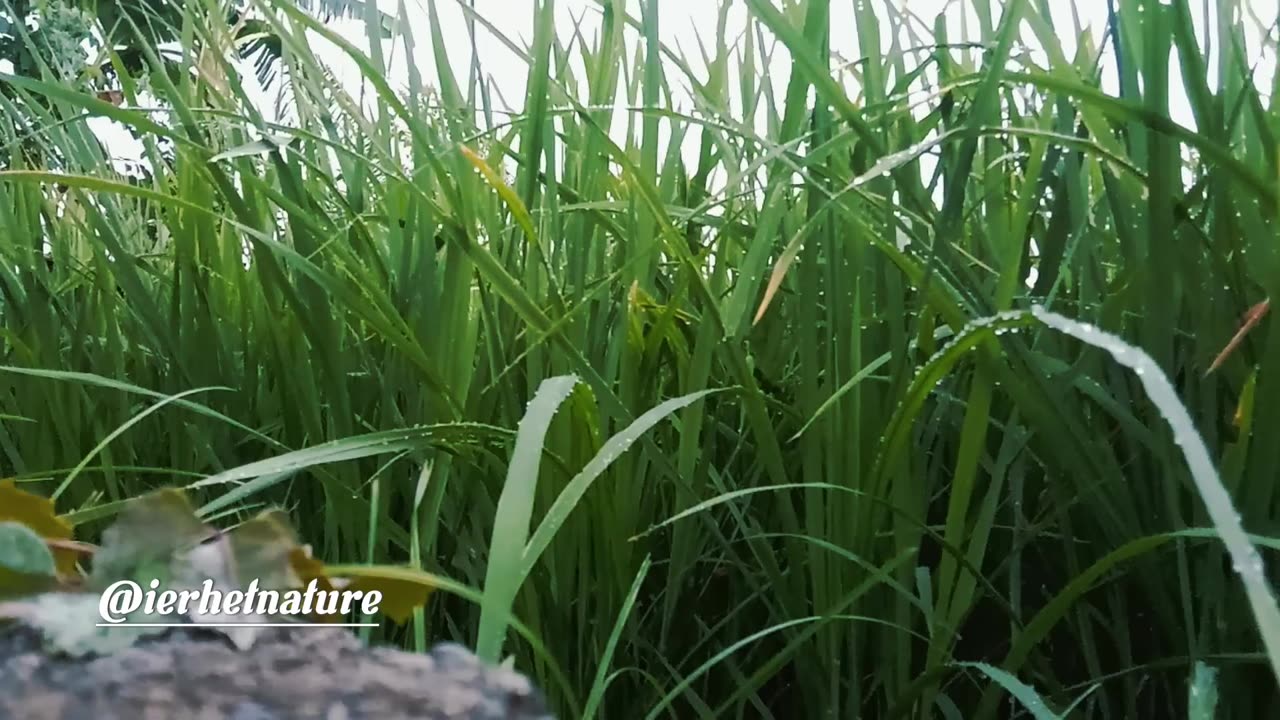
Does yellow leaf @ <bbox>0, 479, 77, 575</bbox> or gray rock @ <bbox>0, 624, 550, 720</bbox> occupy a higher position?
yellow leaf @ <bbox>0, 479, 77, 575</bbox>

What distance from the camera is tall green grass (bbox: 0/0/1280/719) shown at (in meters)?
0.39

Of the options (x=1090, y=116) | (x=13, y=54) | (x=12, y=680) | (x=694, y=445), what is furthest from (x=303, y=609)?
(x=13, y=54)

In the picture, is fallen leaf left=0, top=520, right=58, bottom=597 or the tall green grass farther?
the tall green grass

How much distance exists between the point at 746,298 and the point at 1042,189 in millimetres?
180

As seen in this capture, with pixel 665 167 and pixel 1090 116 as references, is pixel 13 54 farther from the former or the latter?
pixel 1090 116

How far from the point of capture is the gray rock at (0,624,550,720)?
0.16 metres

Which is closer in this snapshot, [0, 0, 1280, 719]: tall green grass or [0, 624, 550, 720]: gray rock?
[0, 624, 550, 720]: gray rock

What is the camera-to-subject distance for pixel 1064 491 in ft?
1.41

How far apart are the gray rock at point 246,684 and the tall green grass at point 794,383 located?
8cm

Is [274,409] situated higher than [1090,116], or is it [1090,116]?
[1090,116]

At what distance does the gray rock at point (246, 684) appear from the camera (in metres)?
0.16

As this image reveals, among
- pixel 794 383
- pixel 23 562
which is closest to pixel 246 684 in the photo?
pixel 23 562

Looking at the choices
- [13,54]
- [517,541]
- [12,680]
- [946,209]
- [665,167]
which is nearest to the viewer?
[12,680]

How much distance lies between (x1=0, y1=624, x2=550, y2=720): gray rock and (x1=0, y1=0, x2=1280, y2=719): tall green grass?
8 centimetres
